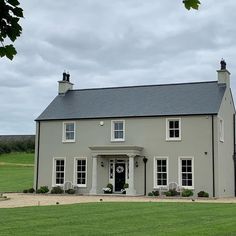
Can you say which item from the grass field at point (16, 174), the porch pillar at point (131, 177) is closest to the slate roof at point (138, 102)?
the porch pillar at point (131, 177)

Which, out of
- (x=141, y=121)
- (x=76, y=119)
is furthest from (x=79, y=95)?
(x=141, y=121)

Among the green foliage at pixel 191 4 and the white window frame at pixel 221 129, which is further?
the white window frame at pixel 221 129

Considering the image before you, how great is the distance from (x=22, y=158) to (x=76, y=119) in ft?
139

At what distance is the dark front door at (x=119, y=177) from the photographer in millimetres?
34750

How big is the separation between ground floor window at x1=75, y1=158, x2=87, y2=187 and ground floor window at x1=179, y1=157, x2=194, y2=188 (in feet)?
23.5

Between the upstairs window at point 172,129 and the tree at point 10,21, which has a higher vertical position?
the upstairs window at point 172,129

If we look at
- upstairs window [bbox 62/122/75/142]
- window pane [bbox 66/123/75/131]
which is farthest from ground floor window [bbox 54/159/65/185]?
window pane [bbox 66/123/75/131]

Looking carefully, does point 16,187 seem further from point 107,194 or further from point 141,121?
point 141,121

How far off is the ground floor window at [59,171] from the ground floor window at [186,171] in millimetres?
8991

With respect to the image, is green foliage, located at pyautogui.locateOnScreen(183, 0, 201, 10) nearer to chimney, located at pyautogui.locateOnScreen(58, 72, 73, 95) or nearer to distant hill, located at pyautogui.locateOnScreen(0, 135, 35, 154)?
chimney, located at pyautogui.locateOnScreen(58, 72, 73, 95)

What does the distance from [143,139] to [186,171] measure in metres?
3.82

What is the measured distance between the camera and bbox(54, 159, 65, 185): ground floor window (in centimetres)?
3624

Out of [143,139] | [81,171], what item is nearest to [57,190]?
[81,171]

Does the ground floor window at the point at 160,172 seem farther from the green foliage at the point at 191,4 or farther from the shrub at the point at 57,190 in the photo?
the green foliage at the point at 191,4
